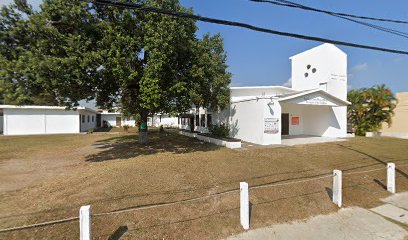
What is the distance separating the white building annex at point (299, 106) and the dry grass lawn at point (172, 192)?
458cm

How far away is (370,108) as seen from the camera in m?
19.5

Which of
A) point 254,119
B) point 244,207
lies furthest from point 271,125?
→ point 244,207

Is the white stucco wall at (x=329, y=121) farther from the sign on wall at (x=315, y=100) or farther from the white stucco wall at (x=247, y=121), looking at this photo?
the white stucco wall at (x=247, y=121)

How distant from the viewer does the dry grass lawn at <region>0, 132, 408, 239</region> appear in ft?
12.8

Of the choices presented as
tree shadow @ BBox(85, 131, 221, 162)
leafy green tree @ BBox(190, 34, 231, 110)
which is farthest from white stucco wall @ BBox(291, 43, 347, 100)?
Answer: tree shadow @ BBox(85, 131, 221, 162)

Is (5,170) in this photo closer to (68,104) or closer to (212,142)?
(68,104)

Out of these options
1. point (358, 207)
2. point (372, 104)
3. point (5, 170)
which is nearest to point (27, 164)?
point (5, 170)

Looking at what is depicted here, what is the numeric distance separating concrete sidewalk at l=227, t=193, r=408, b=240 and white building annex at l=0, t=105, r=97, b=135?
82.4 ft

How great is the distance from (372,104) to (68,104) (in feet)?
81.7

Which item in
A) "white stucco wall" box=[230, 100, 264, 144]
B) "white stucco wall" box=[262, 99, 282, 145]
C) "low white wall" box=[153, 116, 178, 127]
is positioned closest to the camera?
"white stucco wall" box=[262, 99, 282, 145]

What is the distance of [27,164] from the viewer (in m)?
8.88

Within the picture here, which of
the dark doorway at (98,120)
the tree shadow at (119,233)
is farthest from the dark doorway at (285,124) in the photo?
the dark doorway at (98,120)

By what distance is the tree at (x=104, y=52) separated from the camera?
733 centimetres

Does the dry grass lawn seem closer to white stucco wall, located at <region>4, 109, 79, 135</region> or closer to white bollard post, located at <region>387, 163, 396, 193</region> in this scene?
white bollard post, located at <region>387, 163, 396, 193</region>
